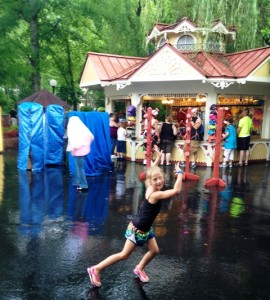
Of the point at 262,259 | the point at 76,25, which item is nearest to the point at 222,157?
the point at 262,259

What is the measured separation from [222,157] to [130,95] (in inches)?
164

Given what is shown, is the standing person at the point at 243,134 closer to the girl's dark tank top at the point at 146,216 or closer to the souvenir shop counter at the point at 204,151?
the souvenir shop counter at the point at 204,151

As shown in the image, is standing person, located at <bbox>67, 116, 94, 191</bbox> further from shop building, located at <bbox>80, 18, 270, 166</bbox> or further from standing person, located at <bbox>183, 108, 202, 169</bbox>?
standing person, located at <bbox>183, 108, 202, 169</bbox>

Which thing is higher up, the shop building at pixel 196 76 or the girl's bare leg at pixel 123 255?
the shop building at pixel 196 76

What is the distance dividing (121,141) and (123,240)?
26.9 ft

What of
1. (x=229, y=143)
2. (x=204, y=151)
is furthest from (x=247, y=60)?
(x=204, y=151)

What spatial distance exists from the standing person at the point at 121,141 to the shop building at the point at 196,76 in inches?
8.6

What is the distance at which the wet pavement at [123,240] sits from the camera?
3986mm

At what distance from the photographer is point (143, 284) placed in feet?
13.4

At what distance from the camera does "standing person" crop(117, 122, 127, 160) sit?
518 inches

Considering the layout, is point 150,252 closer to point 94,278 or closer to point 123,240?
point 94,278

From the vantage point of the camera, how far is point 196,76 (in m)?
11.6

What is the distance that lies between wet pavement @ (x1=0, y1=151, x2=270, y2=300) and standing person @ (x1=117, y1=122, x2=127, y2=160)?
394cm

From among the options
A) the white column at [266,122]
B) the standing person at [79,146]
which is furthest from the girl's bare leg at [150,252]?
the white column at [266,122]
